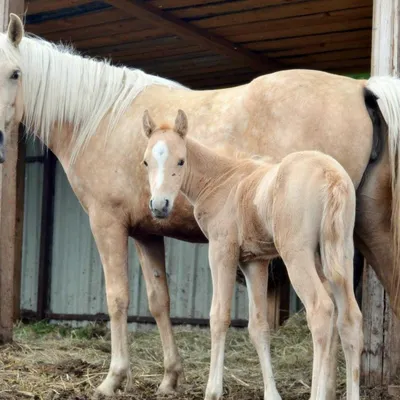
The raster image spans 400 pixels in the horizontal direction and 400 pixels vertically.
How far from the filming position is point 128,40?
930cm

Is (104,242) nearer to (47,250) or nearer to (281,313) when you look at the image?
(281,313)

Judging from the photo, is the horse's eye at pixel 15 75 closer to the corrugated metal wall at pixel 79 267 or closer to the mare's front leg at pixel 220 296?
→ the mare's front leg at pixel 220 296

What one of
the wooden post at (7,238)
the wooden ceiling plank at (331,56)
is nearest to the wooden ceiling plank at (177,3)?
the wooden ceiling plank at (331,56)

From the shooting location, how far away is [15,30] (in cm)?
592

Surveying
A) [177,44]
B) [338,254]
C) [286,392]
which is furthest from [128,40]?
[338,254]

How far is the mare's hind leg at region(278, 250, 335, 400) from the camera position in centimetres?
431

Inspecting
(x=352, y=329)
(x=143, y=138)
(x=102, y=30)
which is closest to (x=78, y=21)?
(x=102, y=30)

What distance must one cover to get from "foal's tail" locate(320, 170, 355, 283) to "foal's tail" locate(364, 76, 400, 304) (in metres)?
0.87

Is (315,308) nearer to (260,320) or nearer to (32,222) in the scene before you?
(260,320)

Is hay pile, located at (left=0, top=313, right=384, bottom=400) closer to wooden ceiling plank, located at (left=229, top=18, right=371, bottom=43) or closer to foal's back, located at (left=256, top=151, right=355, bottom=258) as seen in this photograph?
foal's back, located at (left=256, top=151, right=355, bottom=258)

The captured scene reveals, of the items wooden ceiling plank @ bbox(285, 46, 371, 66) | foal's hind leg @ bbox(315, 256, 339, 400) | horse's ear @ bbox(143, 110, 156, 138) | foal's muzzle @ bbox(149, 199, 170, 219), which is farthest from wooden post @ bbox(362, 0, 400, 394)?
wooden ceiling plank @ bbox(285, 46, 371, 66)

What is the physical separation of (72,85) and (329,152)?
6.44 ft

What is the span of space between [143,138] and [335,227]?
6.48 feet

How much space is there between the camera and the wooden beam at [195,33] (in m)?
8.06
